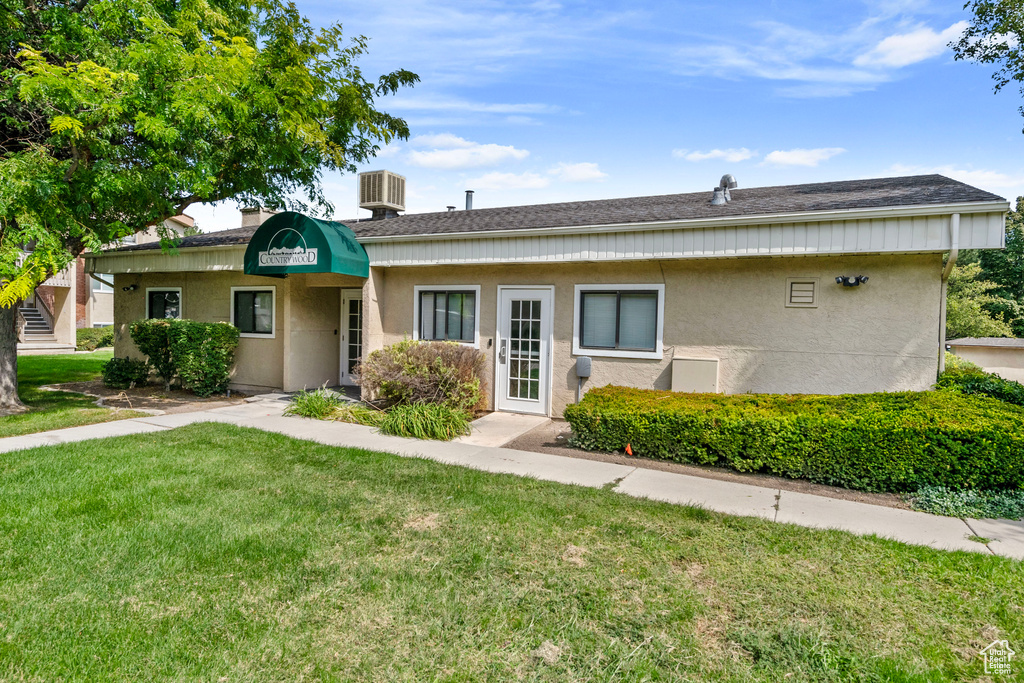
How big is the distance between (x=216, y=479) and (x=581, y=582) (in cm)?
406

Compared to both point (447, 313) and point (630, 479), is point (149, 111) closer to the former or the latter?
point (447, 313)

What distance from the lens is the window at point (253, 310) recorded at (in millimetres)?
12477

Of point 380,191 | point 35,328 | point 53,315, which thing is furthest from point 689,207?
point 35,328

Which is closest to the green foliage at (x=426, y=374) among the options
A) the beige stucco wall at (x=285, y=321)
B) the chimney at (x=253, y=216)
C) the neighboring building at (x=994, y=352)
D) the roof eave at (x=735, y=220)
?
the roof eave at (x=735, y=220)

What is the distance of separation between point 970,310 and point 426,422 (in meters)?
27.7

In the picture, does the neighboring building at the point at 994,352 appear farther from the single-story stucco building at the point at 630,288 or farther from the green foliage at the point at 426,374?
the green foliage at the point at 426,374

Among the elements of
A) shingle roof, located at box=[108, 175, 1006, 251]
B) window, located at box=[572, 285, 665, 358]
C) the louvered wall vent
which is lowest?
window, located at box=[572, 285, 665, 358]

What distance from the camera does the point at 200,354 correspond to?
37.4ft

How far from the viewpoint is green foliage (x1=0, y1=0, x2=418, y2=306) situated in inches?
300

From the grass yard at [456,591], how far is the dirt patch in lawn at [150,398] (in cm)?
494

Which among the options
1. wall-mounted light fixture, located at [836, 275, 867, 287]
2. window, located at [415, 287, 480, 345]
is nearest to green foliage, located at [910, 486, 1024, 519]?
wall-mounted light fixture, located at [836, 275, 867, 287]

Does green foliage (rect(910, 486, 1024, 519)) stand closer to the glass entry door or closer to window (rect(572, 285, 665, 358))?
window (rect(572, 285, 665, 358))

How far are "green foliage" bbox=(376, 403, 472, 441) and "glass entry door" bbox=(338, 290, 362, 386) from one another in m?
4.37

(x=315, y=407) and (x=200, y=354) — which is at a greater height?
(x=200, y=354)
